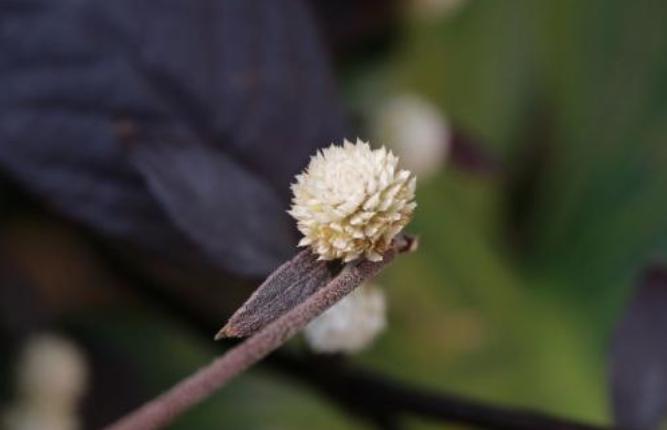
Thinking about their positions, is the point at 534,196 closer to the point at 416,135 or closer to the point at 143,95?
the point at 416,135

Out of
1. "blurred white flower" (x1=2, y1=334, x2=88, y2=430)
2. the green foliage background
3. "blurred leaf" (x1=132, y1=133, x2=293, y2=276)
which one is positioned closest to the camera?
"blurred leaf" (x1=132, y1=133, x2=293, y2=276)

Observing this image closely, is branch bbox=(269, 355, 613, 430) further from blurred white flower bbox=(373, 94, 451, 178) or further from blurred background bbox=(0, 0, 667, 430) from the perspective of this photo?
blurred white flower bbox=(373, 94, 451, 178)

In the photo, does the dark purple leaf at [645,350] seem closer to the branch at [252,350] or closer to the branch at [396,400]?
the branch at [396,400]

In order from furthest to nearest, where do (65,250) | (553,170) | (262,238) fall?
(553,170)
(65,250)
(262,238)

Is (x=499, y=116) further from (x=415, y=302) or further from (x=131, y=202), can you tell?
(x=131, y=202)

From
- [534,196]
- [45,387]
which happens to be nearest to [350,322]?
[45,387]

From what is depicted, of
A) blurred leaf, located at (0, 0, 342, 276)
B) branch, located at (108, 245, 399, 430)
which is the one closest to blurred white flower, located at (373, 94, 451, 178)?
blurred leaf, located at (0, 0, 342, 276)

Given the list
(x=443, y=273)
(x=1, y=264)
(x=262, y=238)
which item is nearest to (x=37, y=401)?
(x=1, y=264)
